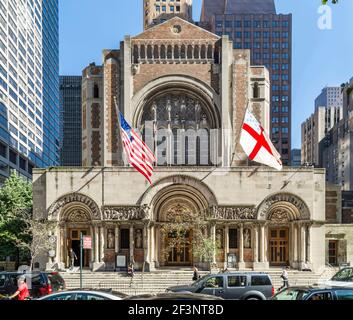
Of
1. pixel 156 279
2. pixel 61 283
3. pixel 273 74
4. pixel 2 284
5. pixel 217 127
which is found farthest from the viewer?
pixel 273 74

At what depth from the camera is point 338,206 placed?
57125mm

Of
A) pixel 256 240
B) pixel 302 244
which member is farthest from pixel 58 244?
pixel 302 244

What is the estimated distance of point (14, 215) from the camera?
47.3 meters

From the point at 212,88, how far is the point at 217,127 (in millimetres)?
3979

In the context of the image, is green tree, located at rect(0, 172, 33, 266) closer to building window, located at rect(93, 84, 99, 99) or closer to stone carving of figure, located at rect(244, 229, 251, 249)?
building window, located at rect(93, 84, 99, 99)

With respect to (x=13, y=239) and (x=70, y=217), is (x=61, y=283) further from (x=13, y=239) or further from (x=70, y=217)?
(x=13, y=239)

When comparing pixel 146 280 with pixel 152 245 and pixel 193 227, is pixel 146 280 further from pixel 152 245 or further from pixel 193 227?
pixel 193 227

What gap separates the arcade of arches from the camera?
40.9 meters

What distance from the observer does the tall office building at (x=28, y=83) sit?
1191cm

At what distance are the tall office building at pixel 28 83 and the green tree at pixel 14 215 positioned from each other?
4.48 m

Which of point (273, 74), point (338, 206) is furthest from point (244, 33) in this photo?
point (338, 206)

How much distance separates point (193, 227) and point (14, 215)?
17721 millimetres
